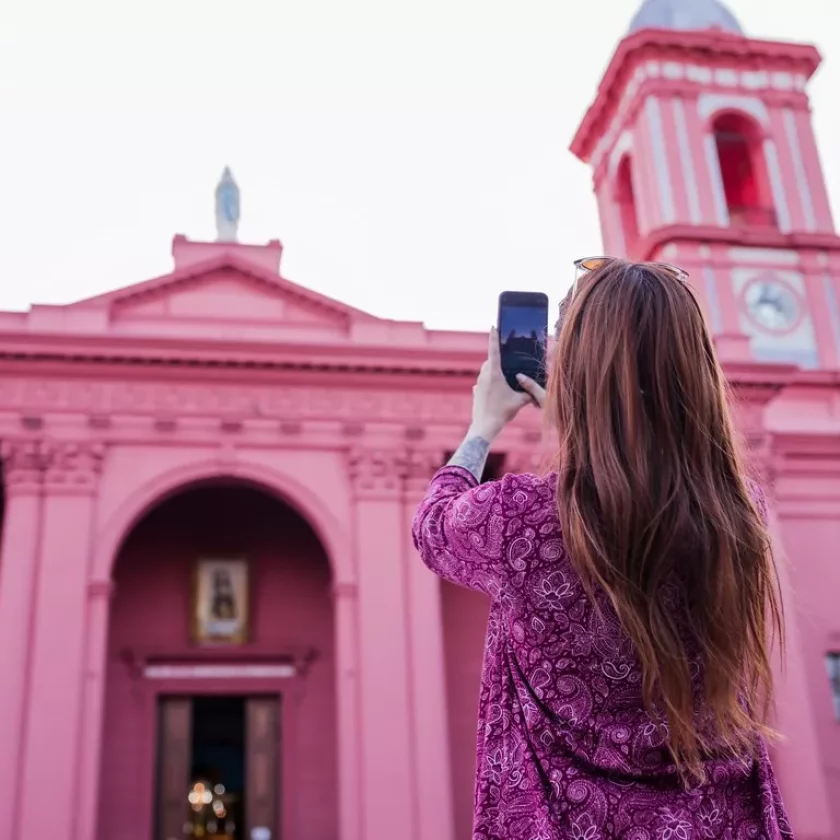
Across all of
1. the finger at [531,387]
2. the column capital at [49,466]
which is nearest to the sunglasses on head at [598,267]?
the finger at [531,387]

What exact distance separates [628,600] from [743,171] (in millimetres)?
22072

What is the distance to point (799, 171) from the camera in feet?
66.5

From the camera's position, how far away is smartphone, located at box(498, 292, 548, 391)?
6.61ft

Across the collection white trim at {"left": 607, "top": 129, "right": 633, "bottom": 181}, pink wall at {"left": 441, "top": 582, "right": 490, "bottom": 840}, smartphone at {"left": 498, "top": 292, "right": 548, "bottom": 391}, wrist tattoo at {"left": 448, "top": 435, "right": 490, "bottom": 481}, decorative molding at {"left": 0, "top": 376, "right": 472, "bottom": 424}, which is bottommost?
wrist tattoo at {"left": 448, "top": 435, "right": 490, "bottom": 481}

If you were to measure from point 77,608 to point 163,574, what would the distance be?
2579 millimetres

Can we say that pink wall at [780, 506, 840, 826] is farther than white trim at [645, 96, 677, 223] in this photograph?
No

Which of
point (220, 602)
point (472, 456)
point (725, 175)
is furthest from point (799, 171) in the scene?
point (472, 456)

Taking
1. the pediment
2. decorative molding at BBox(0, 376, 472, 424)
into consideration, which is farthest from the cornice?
the pediment

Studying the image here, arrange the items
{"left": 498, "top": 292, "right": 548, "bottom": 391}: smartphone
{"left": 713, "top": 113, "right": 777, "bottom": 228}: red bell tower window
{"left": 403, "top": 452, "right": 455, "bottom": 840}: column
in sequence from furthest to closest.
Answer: {"left": 713, "top": 113, "right": 777, "bottom": 228}: red bell tower window → {"left": 403, "top": 452, "right": 455, "bottom": 840}: column → {"left": 498, "top": 292, "right": 548, "bottom": 391}: smartphone

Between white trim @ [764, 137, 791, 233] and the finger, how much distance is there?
1922 centimetres

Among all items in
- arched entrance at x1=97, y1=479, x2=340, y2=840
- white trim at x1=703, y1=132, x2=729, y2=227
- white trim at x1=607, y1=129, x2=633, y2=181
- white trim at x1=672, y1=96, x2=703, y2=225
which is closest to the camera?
arched entrance at x1=97, y1=479, x2=340, y2=840

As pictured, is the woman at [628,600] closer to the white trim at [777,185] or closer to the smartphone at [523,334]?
the smartphone at [523,334]

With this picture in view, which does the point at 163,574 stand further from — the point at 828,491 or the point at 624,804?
the point at 624,804

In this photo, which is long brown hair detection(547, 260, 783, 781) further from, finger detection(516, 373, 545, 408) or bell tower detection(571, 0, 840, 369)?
bell tower detection(571, 0, 840, 369)
